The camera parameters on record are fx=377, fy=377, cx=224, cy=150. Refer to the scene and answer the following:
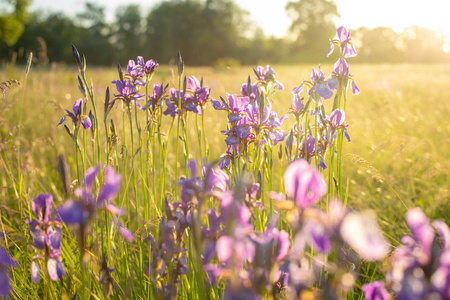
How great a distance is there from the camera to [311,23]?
186 ft

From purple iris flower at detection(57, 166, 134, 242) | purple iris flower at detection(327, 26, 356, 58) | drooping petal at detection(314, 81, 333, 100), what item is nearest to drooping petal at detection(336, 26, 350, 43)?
purple iris flower at detection(327, 26, 356, 58)

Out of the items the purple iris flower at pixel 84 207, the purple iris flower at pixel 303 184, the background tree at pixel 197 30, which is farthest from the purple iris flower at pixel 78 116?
the background tree at pixel 197 30

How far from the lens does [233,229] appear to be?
0.61 metres

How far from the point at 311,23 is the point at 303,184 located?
198ft

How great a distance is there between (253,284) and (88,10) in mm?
71261

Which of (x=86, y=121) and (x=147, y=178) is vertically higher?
(x=86, y=121)

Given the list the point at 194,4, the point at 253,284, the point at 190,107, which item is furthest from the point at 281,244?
the point at 194,4

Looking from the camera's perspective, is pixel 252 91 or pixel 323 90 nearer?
pixel 323 90

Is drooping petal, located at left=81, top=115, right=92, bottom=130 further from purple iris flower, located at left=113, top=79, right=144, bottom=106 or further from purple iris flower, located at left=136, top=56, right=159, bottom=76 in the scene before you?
purple iris flower, located at left=136, top=56, right=159, bottom=76

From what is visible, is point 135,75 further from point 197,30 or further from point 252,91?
point 197,30

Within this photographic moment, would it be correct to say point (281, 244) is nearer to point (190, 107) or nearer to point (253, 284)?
point (253, 284)

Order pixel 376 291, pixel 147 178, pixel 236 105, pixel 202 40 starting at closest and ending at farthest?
pixel 376 291
pixel 236 105
pixel 147 178
pixel 202 40

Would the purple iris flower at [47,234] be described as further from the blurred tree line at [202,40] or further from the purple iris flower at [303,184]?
the blurred tree line at [202,40]

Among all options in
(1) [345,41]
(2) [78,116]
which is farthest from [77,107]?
(1) [345,41]
